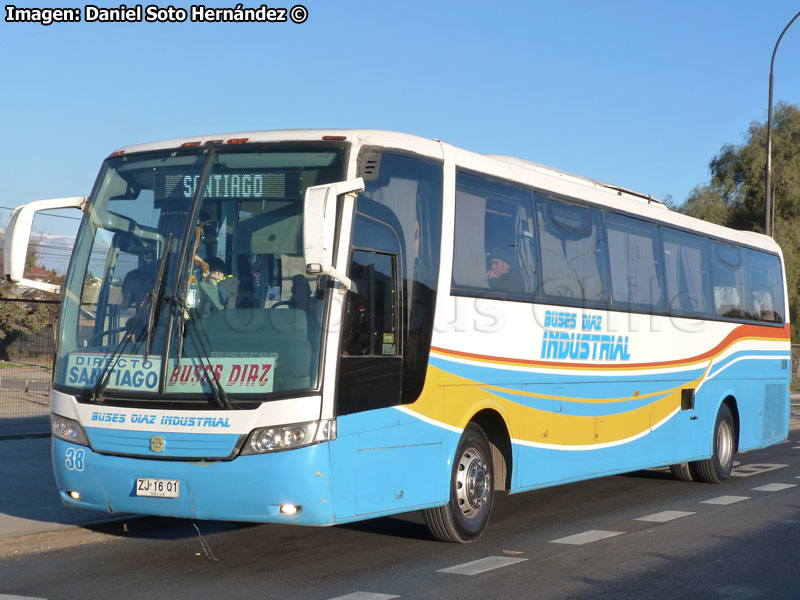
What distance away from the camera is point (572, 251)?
36.6ft

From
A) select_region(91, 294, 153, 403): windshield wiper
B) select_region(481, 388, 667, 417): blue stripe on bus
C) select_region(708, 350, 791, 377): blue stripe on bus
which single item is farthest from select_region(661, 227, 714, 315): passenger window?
select_region(91, 294, 153, 403): windshield wiper

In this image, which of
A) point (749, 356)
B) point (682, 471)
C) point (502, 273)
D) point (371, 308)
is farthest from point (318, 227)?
point (749, 356)

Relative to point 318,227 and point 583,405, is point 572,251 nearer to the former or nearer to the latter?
point 583,405

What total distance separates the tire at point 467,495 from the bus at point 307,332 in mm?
21

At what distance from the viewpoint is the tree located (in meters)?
49.4

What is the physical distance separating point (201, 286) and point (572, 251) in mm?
4853

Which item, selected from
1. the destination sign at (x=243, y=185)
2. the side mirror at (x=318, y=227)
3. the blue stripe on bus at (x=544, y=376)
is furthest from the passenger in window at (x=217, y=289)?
the blue stripe on bus at (x=544, y=376)

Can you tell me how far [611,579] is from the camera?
24.9 feet

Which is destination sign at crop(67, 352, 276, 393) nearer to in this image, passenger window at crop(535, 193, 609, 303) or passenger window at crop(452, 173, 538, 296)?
passenger window at crop(452, 173, 538, 296)

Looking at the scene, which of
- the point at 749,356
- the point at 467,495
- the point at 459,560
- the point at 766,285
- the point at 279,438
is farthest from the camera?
the point at 766,285

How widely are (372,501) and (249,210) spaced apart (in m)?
2.44

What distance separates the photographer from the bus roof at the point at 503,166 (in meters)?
8.17

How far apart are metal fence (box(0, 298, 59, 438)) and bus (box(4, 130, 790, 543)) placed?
21.9 ft

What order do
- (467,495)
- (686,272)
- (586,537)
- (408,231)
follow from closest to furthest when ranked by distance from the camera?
(408,231) → (467,495) → (586,537) → (686,272)
